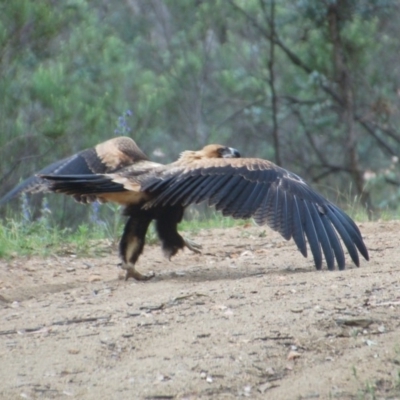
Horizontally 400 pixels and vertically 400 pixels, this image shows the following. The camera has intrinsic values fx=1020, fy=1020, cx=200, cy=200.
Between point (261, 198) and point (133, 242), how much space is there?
0.98m

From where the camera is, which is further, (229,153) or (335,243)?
(229,153)

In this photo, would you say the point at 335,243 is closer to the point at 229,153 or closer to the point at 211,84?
the point at 229,153

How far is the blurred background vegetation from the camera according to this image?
44.8 ft

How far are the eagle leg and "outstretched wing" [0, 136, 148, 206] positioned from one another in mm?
389

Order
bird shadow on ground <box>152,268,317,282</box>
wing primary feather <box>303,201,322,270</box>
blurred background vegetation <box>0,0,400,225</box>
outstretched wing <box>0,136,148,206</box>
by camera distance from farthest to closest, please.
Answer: blurred background vegetation <box>0,0,400,225</box>, outstretched wing <box>0,136,148,206</box>, bird shadow on ground <box>152,268,317,282</box>, wing primary feather <box>303,201,322,270</box>

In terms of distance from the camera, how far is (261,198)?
6.73m

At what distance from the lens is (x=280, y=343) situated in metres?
4.91

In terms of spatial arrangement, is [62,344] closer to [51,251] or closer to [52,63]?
[51,251]

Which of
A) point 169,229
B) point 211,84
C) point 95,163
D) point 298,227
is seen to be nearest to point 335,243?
point 298,227

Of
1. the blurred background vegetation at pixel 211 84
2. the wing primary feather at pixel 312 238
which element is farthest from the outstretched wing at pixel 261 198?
the blurred background vegetation at pixel 211 84

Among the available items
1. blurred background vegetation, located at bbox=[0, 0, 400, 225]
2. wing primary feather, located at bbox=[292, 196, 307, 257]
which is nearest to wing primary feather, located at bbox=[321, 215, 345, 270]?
wing primary feather, located at bbox=[292, 196, 307, 257]

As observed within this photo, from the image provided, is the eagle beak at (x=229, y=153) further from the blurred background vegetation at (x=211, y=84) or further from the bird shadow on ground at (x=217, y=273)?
the blurred background vegetation at (x=211, y=84)

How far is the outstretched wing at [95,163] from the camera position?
7298mm

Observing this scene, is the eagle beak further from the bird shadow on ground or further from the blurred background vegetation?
the blurred background vegetation
